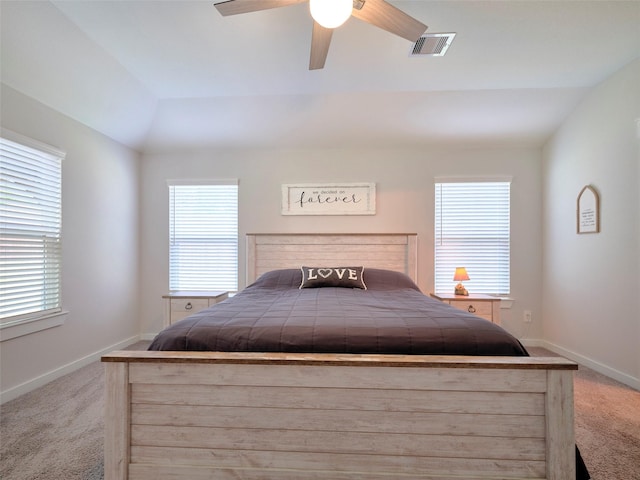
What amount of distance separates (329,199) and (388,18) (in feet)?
6.76

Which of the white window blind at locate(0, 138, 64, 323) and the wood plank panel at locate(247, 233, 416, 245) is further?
the wood plank panel at locate(247, 233, 416, 245)

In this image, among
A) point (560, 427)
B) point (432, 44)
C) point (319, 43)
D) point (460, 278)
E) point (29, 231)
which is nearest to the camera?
point (560, 427)

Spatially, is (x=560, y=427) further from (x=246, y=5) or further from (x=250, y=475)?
(x=246, y=5)

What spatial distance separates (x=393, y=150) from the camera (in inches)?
136

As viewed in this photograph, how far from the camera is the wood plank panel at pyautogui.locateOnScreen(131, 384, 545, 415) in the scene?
1181 mm

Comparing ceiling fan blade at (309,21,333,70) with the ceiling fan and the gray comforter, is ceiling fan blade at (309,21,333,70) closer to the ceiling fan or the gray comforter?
the ceiling fan

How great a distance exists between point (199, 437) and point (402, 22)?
2182 mm

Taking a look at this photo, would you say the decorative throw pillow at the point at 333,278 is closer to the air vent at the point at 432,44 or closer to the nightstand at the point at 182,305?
the nightstand at the point at 182,305

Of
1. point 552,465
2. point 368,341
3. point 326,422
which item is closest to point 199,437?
point 326,422

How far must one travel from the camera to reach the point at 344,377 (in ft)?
3.94

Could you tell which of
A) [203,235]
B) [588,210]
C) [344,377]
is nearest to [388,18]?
[344,377]

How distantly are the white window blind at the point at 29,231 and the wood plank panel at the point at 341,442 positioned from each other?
1.79 m

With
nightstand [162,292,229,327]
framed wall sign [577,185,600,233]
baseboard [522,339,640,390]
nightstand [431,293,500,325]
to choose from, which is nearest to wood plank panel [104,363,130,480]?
nightstand [162,292,229,327]

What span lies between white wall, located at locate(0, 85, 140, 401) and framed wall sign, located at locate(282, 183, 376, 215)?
1.81m
